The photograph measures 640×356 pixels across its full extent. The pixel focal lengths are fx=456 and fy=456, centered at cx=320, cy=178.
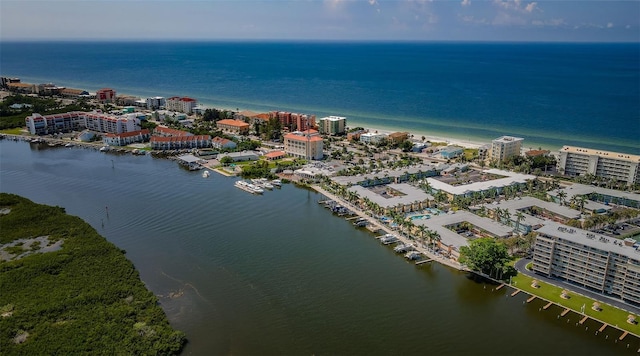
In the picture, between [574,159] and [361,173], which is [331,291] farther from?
[574,159]

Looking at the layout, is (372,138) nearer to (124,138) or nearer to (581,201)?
(581,201)

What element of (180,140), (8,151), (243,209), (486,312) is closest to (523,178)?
(486,312)

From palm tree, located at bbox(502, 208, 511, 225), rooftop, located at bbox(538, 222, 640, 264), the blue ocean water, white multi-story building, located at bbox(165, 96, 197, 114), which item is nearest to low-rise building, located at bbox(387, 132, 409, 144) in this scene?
the blue ocean water

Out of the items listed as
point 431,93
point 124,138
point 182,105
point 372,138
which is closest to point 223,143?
point 124,138

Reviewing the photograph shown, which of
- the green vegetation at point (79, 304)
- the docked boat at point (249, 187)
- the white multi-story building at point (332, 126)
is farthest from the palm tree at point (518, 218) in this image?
the white multi-story building at point (332, 126)

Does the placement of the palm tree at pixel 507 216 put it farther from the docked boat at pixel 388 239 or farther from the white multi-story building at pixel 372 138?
the white multi-story building at pixel 372 138
